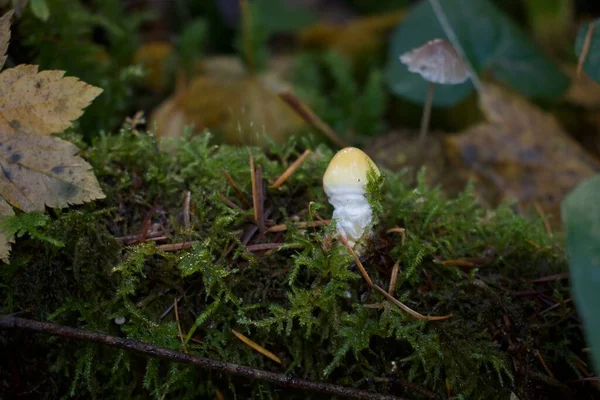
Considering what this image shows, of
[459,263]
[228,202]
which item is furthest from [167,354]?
[459,263]

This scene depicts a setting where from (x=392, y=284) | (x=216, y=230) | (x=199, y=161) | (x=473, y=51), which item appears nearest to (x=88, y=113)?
(x=199, y=161)

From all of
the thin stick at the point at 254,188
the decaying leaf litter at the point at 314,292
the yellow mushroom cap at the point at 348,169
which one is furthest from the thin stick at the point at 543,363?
the thin stick at the point at 254,188

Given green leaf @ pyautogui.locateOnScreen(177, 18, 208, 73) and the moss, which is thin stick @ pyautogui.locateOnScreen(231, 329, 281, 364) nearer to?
the moss

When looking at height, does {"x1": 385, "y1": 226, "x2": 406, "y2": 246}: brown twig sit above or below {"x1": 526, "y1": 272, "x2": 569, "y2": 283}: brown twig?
above

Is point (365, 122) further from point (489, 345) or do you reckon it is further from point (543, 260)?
point (489, 345)

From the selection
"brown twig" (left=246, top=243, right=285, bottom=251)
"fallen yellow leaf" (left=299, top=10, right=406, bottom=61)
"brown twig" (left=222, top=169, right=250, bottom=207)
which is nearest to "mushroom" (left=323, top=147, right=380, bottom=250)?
"brown twig" (left=246, top=243, right=285, bottom=251)

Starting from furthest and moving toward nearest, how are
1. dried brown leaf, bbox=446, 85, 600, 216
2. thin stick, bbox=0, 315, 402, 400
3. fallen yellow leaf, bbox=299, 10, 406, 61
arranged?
fallen yellow leaf, bbox=299, 10, 406, 61, dried brown leaf, bbox=446, 85, 600, 216, thin stick, bbox=0, 315, 402, 400

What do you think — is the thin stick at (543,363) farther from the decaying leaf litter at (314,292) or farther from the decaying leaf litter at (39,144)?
the decaying leaf litter at (39,144)

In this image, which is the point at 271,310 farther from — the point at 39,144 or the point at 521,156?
the point at 521,156
